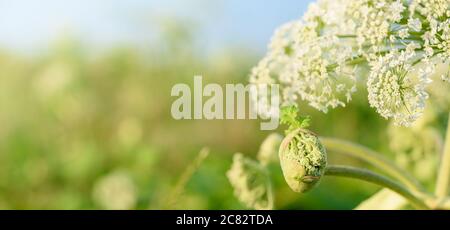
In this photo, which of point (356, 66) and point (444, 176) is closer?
point (356, 66)

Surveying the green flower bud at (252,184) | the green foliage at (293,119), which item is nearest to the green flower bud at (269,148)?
the green flower bud at (252,184)

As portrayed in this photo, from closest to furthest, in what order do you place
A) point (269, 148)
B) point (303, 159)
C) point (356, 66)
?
point (303, 159)
point (356, 66)
point (269, 148)

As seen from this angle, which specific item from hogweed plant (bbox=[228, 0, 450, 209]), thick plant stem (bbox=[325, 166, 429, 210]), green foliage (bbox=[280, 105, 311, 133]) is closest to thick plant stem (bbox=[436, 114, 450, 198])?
hogweed plant (bbox=[228, 0, 450, 209])

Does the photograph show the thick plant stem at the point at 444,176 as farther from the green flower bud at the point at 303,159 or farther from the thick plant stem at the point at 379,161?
the green flower bud at the point at 303,159

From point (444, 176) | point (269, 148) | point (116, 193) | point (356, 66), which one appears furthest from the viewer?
point (116, 193)

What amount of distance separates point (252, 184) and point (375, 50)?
0.58 metres

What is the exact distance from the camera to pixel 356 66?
63.9 inches

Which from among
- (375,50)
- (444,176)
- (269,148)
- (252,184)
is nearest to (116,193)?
(269,148)

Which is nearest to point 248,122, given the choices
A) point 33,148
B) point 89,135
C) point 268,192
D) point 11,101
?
point 89,135

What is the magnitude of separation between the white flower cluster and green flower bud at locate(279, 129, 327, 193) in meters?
0.12

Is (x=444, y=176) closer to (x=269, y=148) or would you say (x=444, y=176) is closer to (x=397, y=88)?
(x=269, y=148)

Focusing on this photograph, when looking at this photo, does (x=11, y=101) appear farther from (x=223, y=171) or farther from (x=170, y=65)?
(x=223, y=171)

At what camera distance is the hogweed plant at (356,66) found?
58.4 inches

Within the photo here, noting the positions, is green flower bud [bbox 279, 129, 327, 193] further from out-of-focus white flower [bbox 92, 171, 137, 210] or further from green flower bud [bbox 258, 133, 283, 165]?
out-of-focus white flower [bbox 92, 171, 137, 210]
